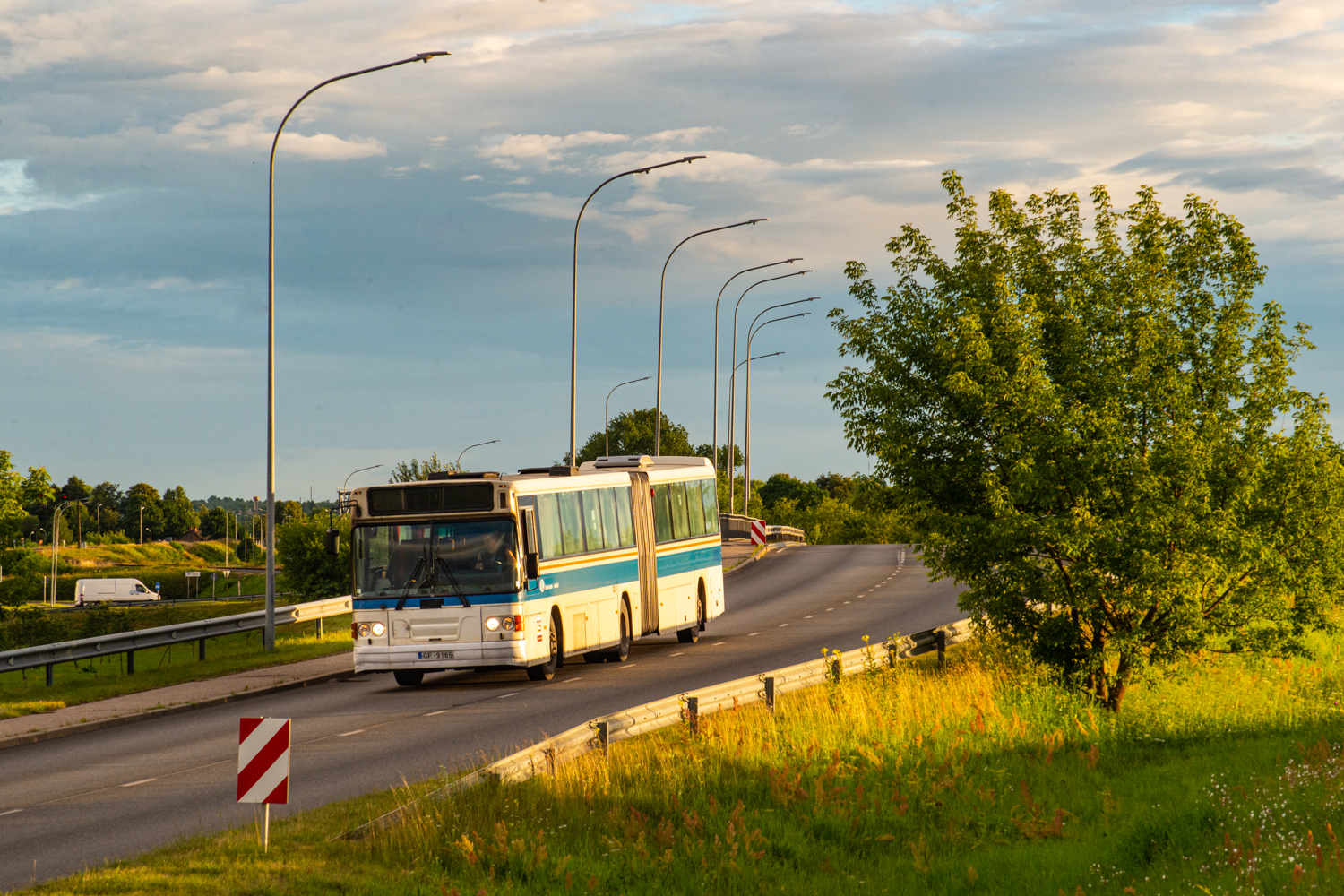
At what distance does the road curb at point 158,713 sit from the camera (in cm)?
1766

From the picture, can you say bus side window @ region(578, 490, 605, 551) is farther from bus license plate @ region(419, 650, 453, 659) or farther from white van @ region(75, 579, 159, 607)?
white van @ region(75, 579, 159, 607)

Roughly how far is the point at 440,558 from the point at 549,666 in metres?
2.89

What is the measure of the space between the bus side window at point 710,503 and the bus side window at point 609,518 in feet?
16.3

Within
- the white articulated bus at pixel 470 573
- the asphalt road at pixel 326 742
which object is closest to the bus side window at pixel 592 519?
the white articulated bus at pixel 470 573

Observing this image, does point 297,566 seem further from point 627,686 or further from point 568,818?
point 568,818

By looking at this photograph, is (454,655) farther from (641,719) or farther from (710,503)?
(710,503)

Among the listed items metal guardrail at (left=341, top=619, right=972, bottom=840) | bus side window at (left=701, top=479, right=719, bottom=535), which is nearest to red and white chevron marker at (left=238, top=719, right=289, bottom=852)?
metal guardrail at (left=341, top=619, right=972, bottom=840)

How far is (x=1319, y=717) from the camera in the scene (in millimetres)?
16172

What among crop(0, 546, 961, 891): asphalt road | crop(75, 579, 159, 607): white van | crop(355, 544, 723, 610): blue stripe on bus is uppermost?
crop(355, 544, 723, 610): blue stripe on bus

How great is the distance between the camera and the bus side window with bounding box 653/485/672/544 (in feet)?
84.8

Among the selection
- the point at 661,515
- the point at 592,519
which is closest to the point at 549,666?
the point at 592,519

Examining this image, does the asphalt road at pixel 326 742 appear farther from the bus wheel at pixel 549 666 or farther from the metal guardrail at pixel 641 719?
the metal guardrail at pixel 641 719

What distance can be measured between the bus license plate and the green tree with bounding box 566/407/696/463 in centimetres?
9421

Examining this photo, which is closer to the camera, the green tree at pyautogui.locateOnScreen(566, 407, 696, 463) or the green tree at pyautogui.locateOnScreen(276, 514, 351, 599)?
the green tree at pyautogui.locateOnScreen(276, 514, 351, 599)
